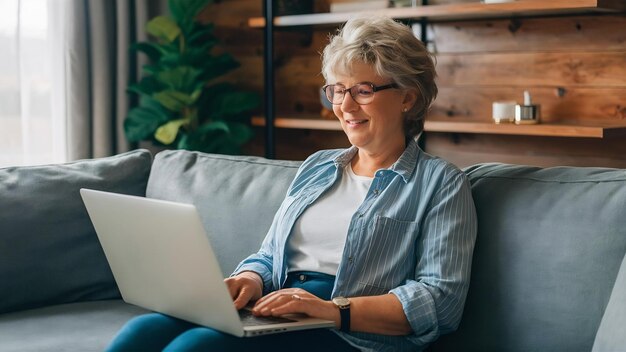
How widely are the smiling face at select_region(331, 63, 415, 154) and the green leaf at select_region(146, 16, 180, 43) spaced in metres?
1.70

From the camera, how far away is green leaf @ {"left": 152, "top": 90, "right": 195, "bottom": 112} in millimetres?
3457

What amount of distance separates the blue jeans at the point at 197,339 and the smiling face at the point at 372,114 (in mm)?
451

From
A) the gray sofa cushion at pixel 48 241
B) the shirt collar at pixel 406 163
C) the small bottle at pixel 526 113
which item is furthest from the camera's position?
the small bottle at pixel 526 113

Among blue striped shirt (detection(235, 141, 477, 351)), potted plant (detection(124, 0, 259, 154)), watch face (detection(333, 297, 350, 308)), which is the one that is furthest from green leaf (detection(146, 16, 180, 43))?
watch face (detection(333, 297, 350, 308))

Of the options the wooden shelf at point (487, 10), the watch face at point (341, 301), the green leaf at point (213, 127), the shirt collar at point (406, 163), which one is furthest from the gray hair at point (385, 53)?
the green leaf at point (213, 127)

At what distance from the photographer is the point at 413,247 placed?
5.81 ft

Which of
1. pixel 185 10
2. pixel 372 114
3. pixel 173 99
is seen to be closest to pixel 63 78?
pixel 173 99

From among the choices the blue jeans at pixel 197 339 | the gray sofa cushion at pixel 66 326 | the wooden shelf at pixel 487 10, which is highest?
the wooden shelf at pixel 487 10

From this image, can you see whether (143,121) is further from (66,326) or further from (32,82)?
(66,326)

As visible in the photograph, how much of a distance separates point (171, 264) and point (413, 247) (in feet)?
1.61

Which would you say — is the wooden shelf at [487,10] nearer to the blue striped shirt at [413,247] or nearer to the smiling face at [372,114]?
the smiling face at [372,114]

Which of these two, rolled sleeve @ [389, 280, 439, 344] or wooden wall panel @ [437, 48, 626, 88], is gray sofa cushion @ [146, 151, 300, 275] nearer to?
rolled sleeve @ [389, 280, 439, 344]

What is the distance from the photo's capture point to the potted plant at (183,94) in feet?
11.4

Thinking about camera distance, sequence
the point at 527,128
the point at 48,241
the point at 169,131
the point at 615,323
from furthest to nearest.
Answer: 1. the point at 169,131
2. the point at 527,128
3. the point at 48,241
4. the point at 615,323
